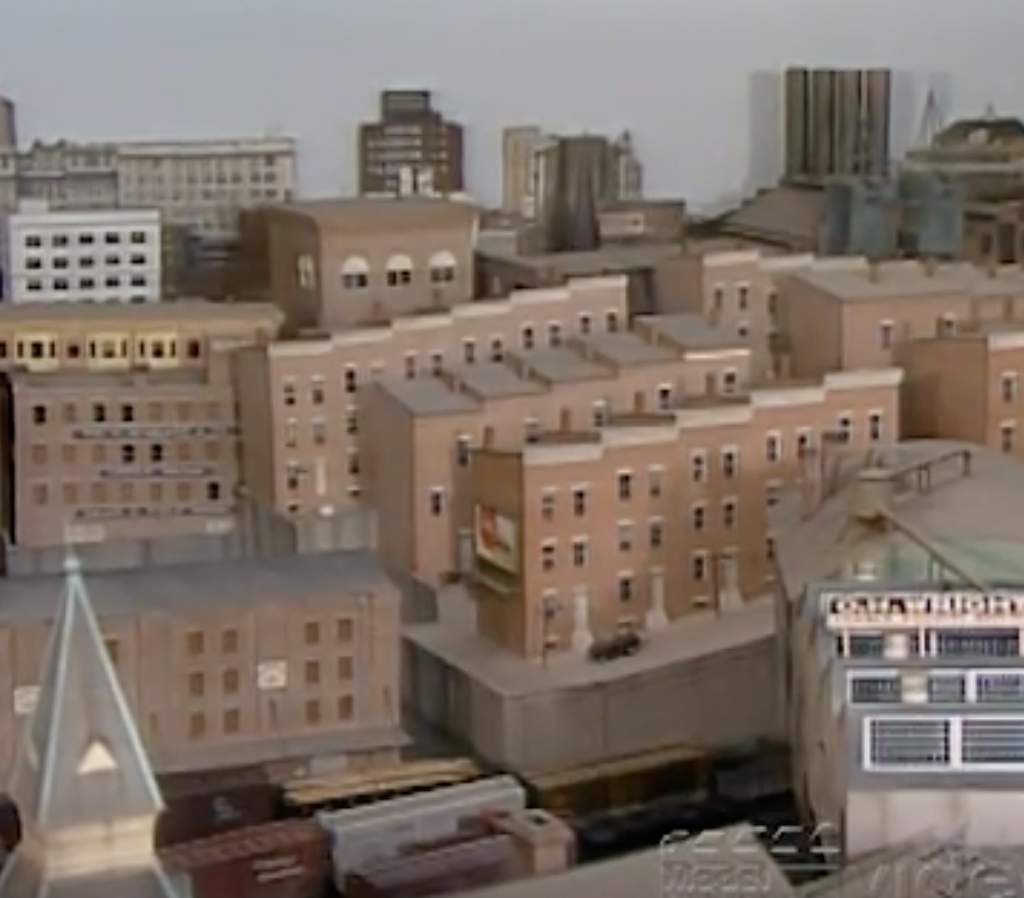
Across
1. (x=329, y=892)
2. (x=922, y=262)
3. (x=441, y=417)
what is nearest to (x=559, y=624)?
(x=441, y=417)

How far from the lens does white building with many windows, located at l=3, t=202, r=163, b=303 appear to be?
583cm

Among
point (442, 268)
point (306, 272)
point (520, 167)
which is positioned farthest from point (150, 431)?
point (520, 167)

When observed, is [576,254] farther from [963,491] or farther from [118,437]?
[963,491]

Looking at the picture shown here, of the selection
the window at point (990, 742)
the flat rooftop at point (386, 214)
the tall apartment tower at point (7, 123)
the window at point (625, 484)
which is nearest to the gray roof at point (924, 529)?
the window at point (625, 484)

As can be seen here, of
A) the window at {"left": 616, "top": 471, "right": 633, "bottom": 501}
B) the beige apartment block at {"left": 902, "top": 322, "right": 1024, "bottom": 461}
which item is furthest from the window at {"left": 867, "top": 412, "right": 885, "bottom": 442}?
the window at {"left": 616, "top": 471, "right": 633, "bottom": 501}

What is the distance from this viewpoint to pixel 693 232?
6.57m

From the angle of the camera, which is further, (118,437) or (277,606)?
(118,437)

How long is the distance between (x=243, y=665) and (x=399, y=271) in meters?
1.66

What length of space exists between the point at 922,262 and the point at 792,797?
227 centimetres

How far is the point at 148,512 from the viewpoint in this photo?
5102mm

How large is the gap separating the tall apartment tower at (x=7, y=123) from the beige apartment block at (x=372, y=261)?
0.96 metres

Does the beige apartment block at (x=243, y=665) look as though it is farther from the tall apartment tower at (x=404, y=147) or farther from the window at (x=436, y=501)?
the tall apartment tower at (x=404, y=147)

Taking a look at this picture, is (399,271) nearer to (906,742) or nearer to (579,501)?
(579,501)

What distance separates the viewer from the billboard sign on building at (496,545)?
4.42 meters
